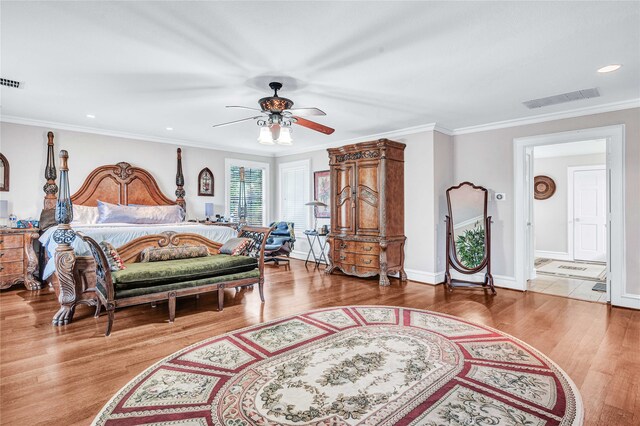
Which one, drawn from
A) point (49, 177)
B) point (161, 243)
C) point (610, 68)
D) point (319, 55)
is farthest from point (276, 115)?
point (49, 177)

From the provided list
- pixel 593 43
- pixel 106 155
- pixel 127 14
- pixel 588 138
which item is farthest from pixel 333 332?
pixel 106 155

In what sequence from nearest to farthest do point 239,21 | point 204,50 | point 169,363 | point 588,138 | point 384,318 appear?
point 239,21
point 169,363
point 204,50
point 384,318
point 588,138

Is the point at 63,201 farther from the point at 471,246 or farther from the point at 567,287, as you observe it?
the point at 567,287

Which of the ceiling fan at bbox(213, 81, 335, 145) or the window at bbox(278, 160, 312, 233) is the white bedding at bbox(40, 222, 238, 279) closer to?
the ceiling fan at bbox(213, 81, 335, 145)

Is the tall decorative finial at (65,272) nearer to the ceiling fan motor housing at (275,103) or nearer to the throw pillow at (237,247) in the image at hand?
the throw pillow at (237,247)

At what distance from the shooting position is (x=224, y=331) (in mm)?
3215

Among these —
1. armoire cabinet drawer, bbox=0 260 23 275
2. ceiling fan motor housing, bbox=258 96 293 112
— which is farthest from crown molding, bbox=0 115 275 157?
ceiling fan motor housing, bbox=258 96 293 112

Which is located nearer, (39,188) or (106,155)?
(39,188)

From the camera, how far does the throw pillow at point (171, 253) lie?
3954 mm

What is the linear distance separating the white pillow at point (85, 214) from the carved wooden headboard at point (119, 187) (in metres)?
0.14

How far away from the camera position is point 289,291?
15.6 feet

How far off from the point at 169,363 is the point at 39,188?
4440mm

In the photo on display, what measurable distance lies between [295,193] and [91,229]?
14.0 ft

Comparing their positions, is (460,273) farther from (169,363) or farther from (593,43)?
(169,363)
